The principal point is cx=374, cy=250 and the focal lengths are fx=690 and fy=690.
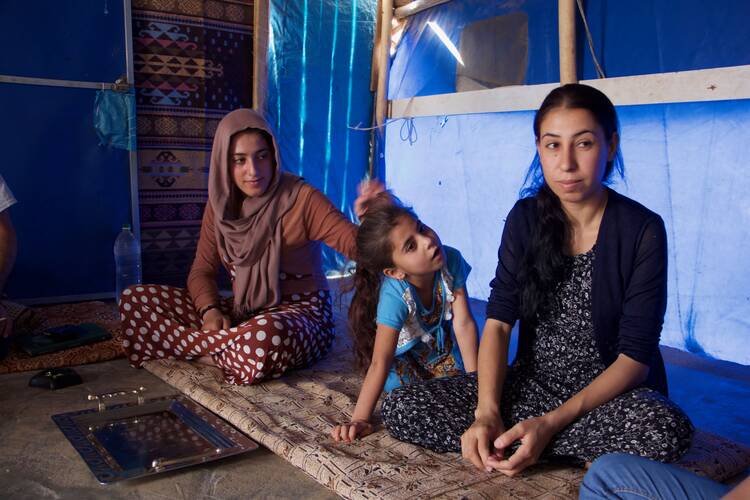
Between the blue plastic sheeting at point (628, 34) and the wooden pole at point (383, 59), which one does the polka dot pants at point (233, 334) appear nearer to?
the blue plastic sheeting at point (628, 34)

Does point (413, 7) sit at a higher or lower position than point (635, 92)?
higher

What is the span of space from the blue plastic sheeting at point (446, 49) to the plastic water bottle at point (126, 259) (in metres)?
1.92

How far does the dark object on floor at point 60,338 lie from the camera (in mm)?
2574

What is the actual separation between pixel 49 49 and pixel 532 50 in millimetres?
2432

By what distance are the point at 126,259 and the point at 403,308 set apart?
2.33 metres

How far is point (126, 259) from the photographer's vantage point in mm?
3732

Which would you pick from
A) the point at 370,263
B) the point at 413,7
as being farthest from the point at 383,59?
the point at 370,263

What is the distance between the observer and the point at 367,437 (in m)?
1.84

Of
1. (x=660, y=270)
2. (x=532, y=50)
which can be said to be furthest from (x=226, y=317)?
(x=532, y=50)

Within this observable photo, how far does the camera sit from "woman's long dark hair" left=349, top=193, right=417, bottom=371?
1.91 m

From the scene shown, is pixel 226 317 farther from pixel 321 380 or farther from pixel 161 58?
pixel 161 58

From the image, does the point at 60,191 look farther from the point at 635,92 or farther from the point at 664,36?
the point at 664,36

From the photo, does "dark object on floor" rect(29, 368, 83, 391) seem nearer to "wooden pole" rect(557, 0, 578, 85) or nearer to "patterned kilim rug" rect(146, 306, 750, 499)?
"patterned kilim rug" rect(146, 306, 750, 499)

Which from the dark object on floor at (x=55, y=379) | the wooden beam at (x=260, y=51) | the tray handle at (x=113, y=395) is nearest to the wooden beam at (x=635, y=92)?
the wooden beam at (x=260, y=51)
